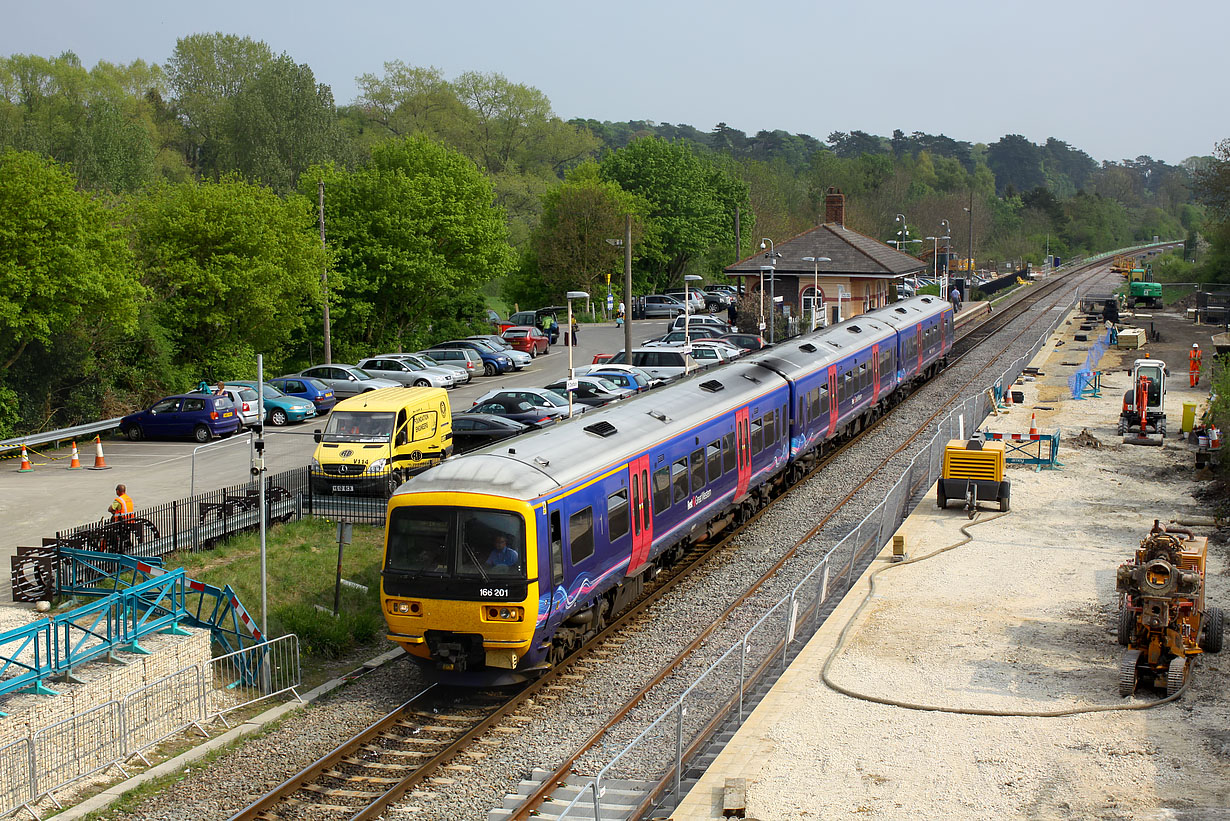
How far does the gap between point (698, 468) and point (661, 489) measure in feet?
6.30

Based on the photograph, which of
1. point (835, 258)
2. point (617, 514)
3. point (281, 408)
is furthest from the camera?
point (835, 258)

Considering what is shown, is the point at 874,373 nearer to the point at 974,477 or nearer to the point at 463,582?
the point at 974,477

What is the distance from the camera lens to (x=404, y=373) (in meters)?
43.0

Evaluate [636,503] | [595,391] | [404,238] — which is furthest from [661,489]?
[404,238]

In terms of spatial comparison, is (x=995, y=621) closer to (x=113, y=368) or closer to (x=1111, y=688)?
(x=1111, y=688)

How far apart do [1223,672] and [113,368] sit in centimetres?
3431

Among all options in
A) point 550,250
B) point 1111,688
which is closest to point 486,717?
point 1111,688

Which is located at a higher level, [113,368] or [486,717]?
[113,368]

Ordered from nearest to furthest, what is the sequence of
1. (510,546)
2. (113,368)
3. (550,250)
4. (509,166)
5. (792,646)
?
1. (510,546)
2. (792,646)
3. (113,368)
4. (550,250)
5. (509,166)

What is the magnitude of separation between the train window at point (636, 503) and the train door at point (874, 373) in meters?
19.6

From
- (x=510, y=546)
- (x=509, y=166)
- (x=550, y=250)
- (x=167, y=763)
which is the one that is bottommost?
(x=167, y=763)

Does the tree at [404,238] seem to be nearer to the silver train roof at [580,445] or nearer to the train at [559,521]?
the silver train roof at [580,445]

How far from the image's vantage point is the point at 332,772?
13789 mm

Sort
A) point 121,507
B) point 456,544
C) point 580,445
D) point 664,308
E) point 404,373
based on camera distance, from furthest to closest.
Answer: point 664,308 < point 404,373 < point 121,507 < point 580,445 < point 456,544
